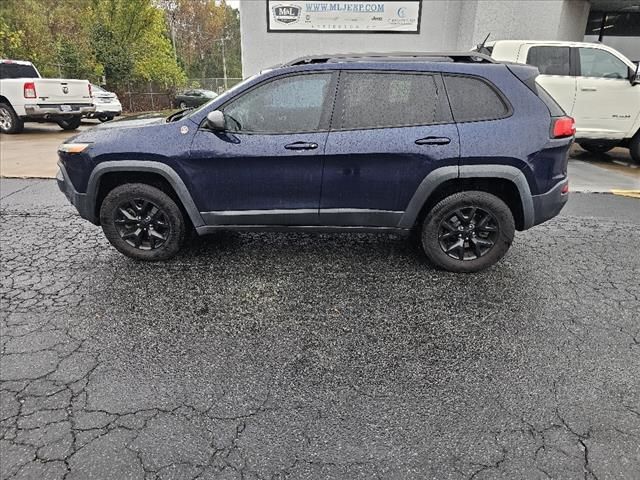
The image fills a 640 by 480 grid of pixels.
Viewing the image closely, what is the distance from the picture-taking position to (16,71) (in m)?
12.6

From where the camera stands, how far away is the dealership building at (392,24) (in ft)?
34.3

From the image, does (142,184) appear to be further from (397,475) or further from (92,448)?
(397,475)

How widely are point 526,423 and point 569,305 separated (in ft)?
4.89

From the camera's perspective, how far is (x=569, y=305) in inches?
134

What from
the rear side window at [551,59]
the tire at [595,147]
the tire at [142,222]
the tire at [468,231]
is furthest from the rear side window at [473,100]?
the tire at [595,147]

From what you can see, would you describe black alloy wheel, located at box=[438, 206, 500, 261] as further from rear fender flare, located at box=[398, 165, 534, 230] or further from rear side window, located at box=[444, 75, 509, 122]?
rear side window, located at box=[444, 75, 509, 122]

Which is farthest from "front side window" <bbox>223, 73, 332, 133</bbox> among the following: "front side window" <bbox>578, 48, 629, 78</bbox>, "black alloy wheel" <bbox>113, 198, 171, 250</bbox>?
"front side window" <bbox>578, 48, 629, 78</bbox>

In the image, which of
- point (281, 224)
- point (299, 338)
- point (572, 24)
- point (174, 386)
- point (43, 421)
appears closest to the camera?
point (43, 421)

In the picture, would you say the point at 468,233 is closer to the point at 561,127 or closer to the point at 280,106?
the point at 561,127

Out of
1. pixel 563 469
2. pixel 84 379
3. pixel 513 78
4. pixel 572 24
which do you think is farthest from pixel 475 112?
pixel 572 24

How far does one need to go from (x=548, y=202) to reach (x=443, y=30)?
29.7 feet

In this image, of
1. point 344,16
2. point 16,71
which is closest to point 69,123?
point 16,71

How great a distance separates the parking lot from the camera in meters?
2.09

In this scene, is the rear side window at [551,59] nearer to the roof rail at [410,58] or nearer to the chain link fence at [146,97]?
the roof rail at [410,58]
